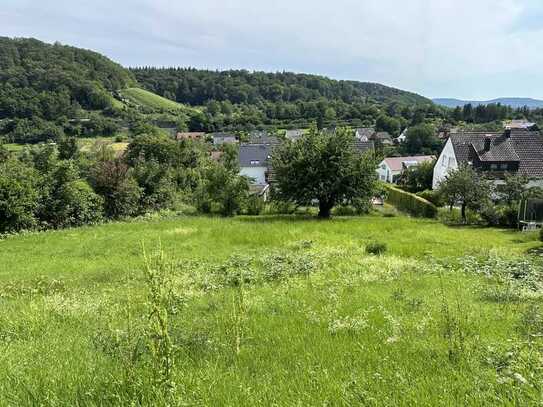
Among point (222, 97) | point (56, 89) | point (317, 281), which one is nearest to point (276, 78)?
point (222, 97)

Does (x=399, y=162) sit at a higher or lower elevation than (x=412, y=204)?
higher

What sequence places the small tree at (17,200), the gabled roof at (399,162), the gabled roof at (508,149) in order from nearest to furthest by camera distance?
the small tree at (17,200)
the gabled roof at (508,149)
the gabled roof at (399,162)

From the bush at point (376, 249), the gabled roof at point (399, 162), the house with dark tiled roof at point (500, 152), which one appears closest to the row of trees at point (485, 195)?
the house with dark tiled roof at point (500, 152)

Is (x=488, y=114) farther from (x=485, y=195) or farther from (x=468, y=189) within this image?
(x=468, y=189)

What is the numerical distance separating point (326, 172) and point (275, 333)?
22996 mm

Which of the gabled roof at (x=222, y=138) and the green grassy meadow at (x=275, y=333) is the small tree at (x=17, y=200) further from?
the gabled roof at (x=222, y=138)

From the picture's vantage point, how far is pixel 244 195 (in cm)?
3206

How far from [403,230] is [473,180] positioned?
29.0ft

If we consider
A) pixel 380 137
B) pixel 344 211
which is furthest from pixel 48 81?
pixel 344 211

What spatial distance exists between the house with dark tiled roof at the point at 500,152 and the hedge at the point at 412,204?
3630mm

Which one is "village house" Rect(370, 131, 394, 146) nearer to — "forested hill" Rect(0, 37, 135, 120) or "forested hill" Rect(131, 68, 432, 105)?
"forested hill" Rect(131, 68, 432, 105)

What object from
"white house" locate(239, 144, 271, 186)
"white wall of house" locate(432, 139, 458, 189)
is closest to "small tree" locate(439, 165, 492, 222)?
"white wall of house" locate(432, 139, 458, 189)

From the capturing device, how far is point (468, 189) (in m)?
27.0

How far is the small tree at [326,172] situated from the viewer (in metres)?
27.9
